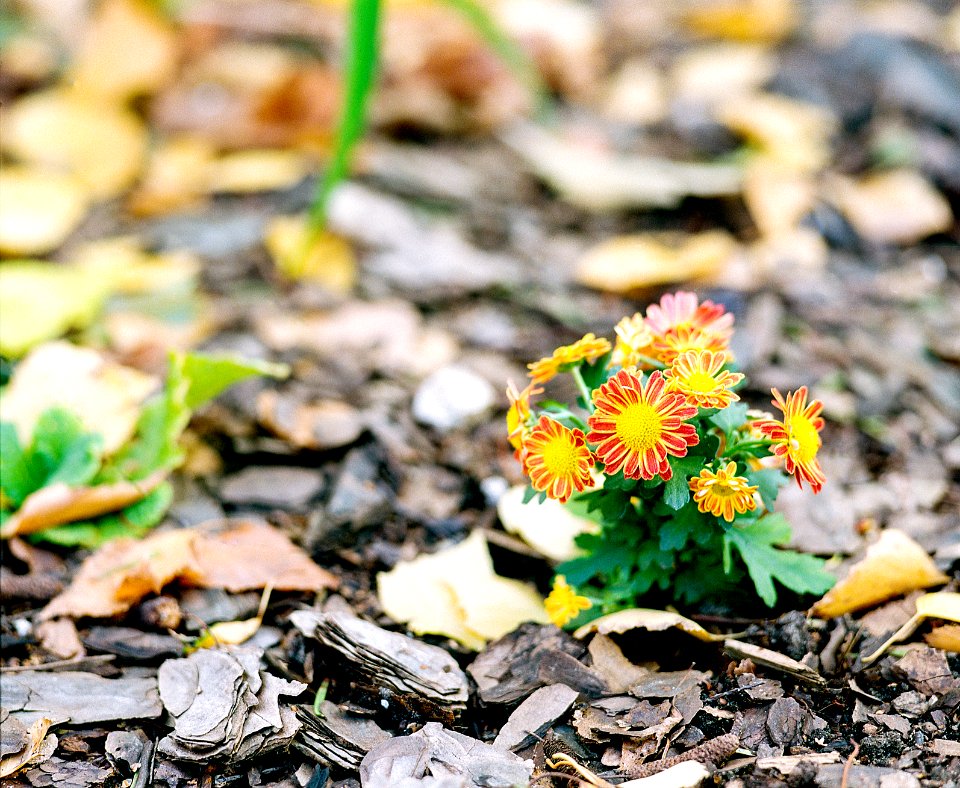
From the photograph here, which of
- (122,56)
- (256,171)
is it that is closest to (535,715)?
(256,171)

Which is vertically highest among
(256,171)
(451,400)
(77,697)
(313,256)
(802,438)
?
(802,438)

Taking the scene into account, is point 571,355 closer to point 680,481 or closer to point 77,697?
point 680,481

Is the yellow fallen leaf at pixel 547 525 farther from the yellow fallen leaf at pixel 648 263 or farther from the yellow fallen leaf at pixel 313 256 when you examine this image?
the yellow fallen leaf at pixel 313 256

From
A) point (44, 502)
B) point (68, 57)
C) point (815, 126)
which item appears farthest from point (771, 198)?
point (68, 57)

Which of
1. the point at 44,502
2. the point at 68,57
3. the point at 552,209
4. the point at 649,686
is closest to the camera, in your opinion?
the point at 649,686

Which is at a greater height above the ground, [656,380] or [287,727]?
[656,380]

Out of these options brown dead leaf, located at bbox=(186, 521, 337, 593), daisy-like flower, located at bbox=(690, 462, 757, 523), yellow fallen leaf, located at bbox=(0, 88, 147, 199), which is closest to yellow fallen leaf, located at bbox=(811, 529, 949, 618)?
daisy-like flower, located at bbox=(690, 462, 757, 523)

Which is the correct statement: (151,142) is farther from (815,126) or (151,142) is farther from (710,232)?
(815,126)

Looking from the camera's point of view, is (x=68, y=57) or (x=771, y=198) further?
(x=68, y=57)
